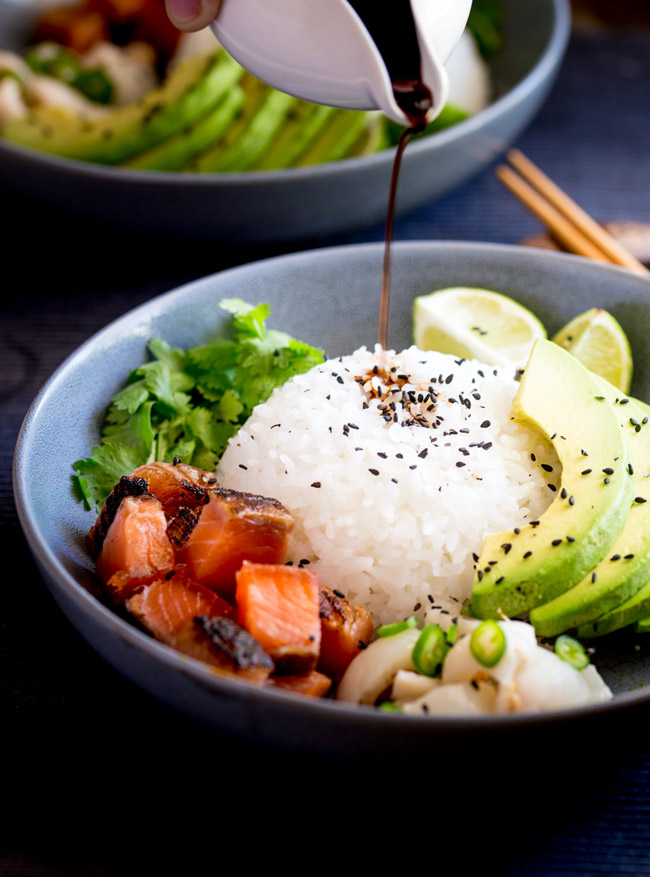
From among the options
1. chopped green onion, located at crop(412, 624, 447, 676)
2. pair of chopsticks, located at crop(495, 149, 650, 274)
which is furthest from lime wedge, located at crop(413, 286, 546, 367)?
chopped green onion, located at crop(412, 624, 447, 676)

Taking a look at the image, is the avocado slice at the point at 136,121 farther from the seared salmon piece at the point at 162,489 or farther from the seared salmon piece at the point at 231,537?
the seared salmon piece at the point at 231,537

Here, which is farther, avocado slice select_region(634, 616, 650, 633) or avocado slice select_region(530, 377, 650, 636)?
avocado slice select_region(634, 616, 650, 633)

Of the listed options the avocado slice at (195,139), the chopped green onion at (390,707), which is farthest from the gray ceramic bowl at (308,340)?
the avocado slice at (195,139)

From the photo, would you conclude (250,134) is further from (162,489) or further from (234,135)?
(162,489)

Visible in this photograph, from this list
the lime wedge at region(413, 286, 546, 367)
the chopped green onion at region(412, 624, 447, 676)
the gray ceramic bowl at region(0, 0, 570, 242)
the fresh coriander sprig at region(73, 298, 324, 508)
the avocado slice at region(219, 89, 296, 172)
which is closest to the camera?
the chopped green onion at region(412, 624, 447, 676)

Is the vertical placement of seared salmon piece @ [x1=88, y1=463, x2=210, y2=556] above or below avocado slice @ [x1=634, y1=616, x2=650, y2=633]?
below

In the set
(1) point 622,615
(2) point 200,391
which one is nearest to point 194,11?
(2) point 200,391

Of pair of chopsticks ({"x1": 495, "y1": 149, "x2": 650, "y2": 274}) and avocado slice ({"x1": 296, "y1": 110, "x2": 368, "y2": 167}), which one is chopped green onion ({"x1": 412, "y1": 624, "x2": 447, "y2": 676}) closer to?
pair of chopsticks ({"x1": 495, "y1": 149, "x2": 650, "y2": 274})

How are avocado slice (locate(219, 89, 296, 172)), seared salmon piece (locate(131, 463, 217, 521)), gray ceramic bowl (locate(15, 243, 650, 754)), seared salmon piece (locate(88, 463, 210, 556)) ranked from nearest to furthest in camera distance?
gray ceramic bowl (locate(15, 243, 650, 754)), seared salmon piece (locate(88, 463, 210, 556)), seared salmon piece (locate(131, 463, 217, 521)), avocado slice (locate(219, 89, 296, 172))
